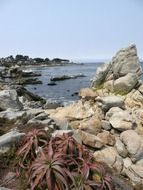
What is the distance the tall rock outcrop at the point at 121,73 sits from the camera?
18.1m

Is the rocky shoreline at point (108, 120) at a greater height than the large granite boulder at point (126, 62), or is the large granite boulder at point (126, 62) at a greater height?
the large granite boulder at point (126, 62)

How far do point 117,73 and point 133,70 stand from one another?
2.92ft

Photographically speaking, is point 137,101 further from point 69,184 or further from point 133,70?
point 69,184

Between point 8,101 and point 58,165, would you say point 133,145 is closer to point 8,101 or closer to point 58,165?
point 58,165

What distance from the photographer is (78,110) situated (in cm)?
1681

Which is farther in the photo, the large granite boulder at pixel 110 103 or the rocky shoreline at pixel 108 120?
the large granite boulder at pixel 110 103

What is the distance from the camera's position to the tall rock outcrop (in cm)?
1811

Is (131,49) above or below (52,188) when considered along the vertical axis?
above

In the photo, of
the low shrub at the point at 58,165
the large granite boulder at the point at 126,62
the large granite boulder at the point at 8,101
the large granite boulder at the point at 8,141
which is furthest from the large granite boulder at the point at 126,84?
the large granite boulder at the point at 8,141

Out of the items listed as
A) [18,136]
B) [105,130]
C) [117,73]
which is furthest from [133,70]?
[18,136]

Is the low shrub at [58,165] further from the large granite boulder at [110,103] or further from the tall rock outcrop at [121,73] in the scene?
the tall rock outcrop at [121,73]

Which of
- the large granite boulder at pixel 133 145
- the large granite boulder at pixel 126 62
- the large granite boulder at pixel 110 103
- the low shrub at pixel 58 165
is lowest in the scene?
the large granite boulder at pixel 133 145

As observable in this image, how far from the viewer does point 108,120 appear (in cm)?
1445

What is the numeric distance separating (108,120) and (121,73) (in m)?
5.30
